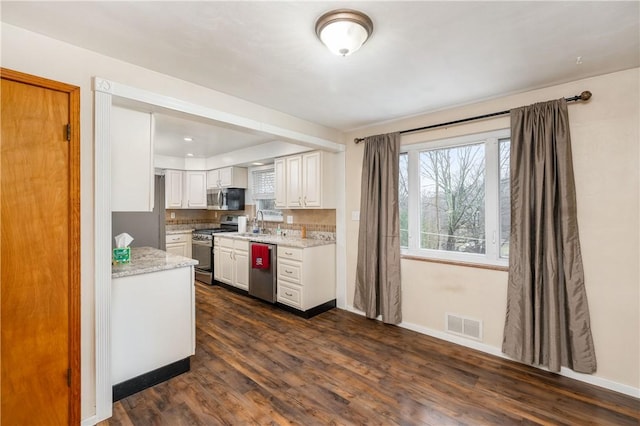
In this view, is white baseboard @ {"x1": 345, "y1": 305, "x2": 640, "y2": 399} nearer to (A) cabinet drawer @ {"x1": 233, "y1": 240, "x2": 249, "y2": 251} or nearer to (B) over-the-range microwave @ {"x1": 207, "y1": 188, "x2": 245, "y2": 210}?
(A) cabinet drawer @ {"x1": 233, "y1": 240, "x2": 249, "y2": 251}

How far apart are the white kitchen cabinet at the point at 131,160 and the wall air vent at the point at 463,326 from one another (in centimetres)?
307

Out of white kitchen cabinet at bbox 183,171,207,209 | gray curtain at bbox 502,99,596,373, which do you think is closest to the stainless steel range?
white kitchen cabinet at bbox 183,171,207,209

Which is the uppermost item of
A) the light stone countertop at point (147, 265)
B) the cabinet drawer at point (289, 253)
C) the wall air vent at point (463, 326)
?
the light stone countertop at point (147, 265)

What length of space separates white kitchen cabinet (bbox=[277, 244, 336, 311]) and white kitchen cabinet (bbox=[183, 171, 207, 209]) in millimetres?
2937

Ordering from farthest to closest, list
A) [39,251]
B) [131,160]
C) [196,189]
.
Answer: [196,189], [131,160], [39,251]

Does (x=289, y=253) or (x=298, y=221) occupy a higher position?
(x=298, y=221)

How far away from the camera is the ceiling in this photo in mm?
1507

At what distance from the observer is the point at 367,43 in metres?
1.82

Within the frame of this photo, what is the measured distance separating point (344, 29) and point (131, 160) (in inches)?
70.1

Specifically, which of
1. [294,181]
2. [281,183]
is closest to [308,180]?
[294,181]

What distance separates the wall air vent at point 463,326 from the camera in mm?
2855

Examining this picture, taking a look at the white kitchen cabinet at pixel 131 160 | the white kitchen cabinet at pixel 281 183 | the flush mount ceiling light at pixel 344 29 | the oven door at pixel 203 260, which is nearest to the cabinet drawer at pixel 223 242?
the oven door at pixel 203 260

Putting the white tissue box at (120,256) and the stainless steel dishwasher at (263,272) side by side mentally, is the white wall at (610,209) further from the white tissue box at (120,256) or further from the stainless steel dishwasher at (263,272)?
the white tissue box at (120,256)

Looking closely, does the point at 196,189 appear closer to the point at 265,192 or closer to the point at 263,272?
the point at 265,192
